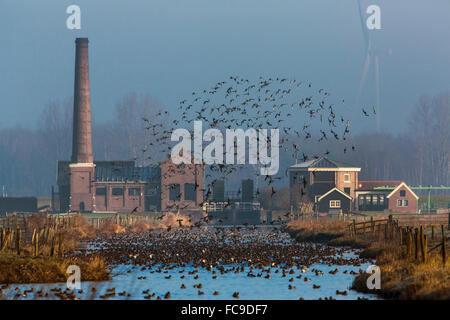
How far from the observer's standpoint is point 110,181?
4660 inches

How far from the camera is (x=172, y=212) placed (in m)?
112

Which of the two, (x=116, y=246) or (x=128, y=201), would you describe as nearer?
(x=116, y=246)

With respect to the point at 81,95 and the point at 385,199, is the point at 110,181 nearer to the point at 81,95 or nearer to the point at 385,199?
the point at 81,95

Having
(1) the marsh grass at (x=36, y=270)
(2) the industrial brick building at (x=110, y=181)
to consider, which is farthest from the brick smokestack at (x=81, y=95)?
(1) the marsh grass at (x=36, y=270)

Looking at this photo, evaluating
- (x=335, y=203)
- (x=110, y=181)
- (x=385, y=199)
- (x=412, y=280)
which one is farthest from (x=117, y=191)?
(x=412, y=280)

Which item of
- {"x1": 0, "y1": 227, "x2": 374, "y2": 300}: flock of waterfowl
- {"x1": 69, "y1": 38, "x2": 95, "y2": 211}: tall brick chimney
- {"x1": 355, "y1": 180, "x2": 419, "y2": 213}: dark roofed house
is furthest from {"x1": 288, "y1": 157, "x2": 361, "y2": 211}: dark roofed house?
{"x1": 0, "y1": 227, "x2": 374, "y2": 300}: flock of waterfowl

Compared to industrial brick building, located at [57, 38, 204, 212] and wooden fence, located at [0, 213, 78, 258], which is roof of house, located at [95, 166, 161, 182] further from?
wooden fence, located at [0, 213, 78, 258]

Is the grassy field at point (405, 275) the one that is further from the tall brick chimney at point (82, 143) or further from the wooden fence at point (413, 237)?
the tall brick chimney at point (82, 143)

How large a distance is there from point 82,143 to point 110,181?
7.84 m

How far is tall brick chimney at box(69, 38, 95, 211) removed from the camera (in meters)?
112
